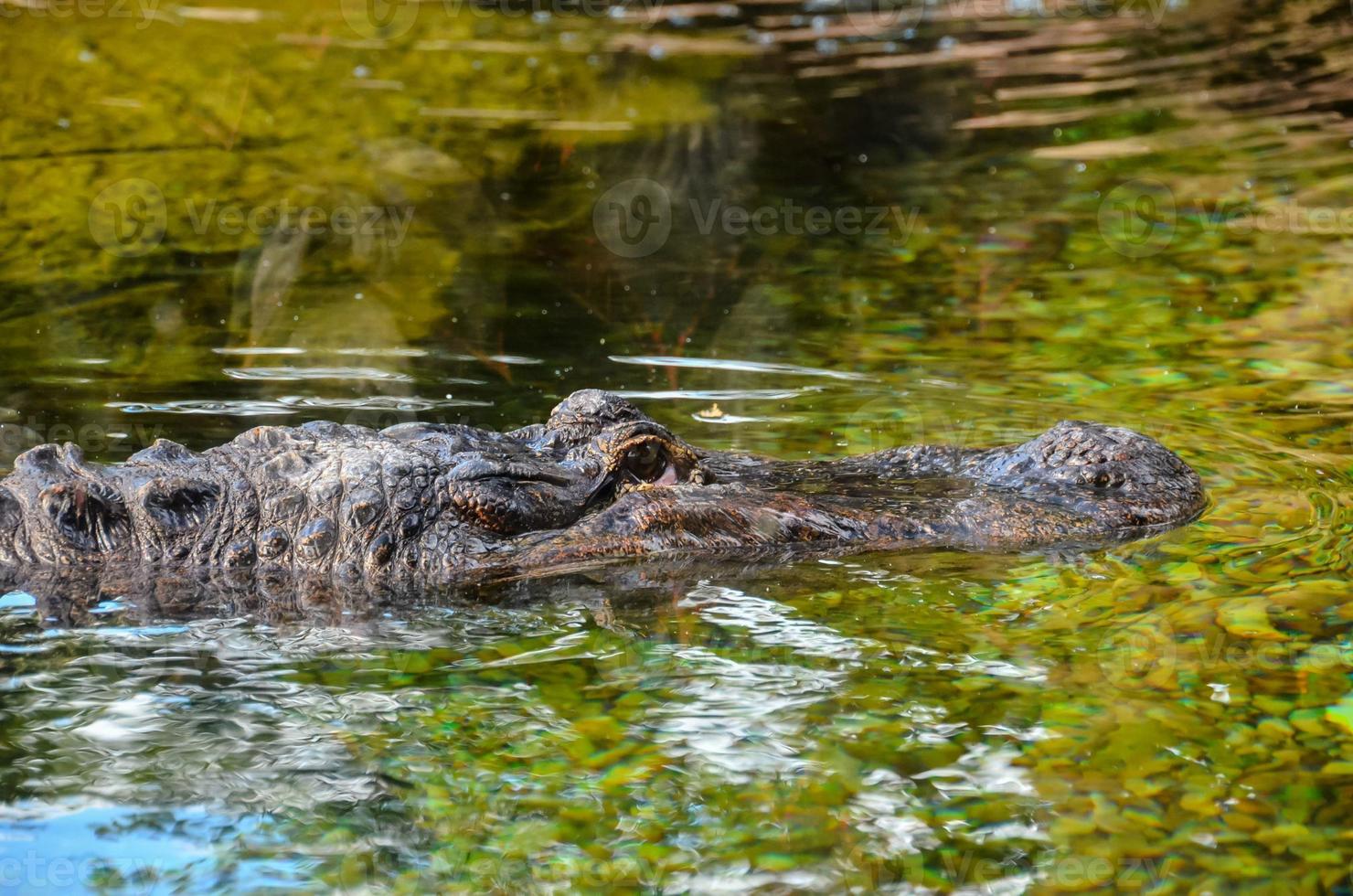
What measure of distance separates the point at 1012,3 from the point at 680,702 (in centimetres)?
1793

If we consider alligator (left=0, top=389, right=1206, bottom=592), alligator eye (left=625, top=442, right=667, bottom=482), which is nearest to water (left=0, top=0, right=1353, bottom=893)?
alligator (left=0, top=389, right=1206, bottom=592)

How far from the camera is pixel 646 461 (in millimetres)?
6418

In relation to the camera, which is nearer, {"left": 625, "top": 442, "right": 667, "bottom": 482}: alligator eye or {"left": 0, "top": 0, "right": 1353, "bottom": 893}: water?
{"left": 0, "top": 0, "right": 1353, "bottom": 893}: water

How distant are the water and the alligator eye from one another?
419 mm

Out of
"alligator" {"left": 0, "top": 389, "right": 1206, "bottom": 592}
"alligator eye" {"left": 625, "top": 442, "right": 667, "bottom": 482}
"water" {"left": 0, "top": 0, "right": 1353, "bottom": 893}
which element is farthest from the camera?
"alligator eye" {"left": 625, "top": 442, "right": 667, "bottom": 482}

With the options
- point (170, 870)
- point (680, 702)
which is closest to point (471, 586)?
point (680, 702)

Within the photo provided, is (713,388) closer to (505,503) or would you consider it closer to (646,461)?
(646,461)

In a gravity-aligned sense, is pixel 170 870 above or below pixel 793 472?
below

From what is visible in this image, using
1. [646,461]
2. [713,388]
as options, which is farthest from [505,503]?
[713,388]

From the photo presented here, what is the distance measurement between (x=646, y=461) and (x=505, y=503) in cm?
62

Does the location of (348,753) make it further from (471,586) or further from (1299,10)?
(1299,10)

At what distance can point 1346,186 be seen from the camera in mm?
12359

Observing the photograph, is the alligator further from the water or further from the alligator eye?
the water

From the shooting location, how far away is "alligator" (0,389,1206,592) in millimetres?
6109
